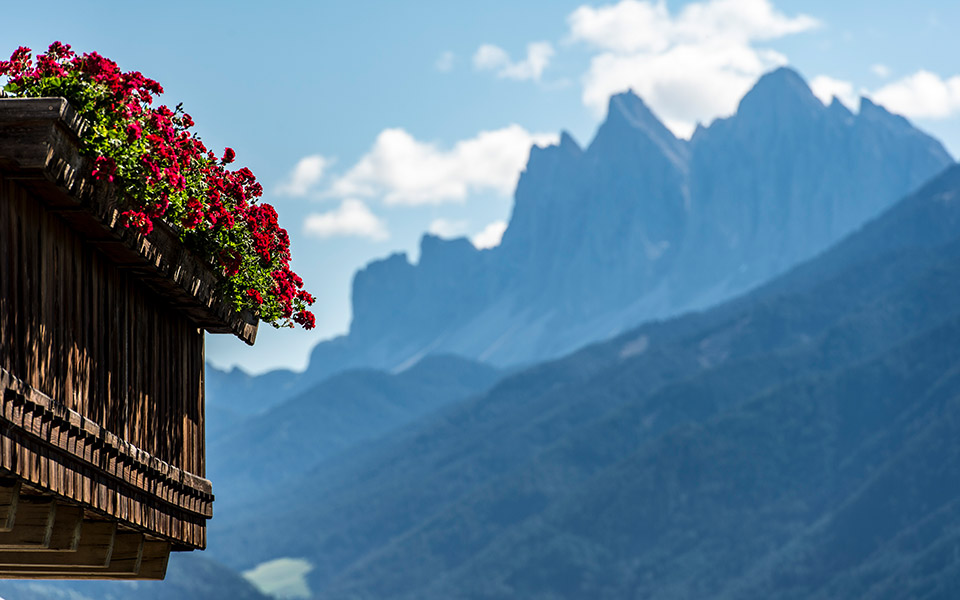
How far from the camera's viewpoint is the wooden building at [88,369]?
569 centimetres

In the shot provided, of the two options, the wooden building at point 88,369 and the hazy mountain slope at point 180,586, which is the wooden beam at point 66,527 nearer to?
the wooden building at point 88,369

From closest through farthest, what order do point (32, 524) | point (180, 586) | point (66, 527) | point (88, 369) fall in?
1. point (32, 524)
2. point (88, 369)
3. point (66, 527)
4. point (180, 586)

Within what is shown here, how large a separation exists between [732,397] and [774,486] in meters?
25.1

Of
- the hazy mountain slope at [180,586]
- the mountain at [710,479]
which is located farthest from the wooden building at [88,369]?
the hazy mountain slope at [180,586]

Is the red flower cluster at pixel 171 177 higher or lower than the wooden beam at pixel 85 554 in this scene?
higher

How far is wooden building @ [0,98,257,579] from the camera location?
18.7ft

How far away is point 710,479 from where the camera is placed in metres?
146

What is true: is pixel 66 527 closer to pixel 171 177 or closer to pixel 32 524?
pixel 32 524

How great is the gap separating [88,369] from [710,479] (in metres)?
143

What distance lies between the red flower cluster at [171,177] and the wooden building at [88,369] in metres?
0.15

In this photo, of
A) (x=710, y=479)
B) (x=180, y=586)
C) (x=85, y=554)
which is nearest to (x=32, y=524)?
(x=85, y=554)

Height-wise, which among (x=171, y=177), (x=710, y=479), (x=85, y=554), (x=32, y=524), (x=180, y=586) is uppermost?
(x=180, y=586)

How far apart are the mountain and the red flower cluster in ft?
335

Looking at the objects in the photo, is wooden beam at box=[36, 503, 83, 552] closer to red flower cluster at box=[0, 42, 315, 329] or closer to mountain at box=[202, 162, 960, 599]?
red flower cluster at box=[0, 42, 315, 329]
